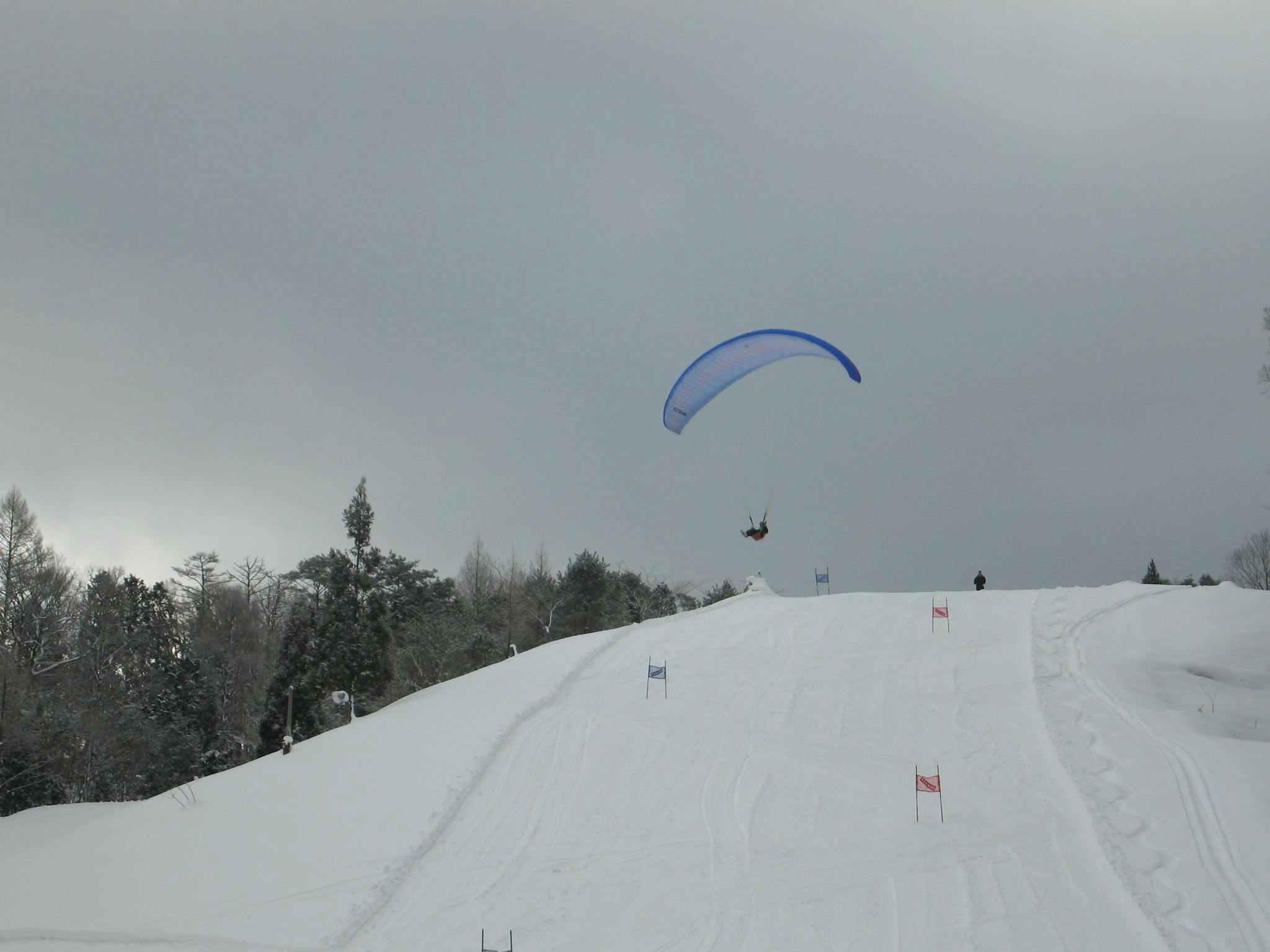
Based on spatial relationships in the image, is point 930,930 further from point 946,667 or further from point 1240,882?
point 946,667

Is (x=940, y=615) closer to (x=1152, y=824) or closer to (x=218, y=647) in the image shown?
(x=1152, y=824)

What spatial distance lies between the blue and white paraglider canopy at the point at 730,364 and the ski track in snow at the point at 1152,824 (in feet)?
31.5

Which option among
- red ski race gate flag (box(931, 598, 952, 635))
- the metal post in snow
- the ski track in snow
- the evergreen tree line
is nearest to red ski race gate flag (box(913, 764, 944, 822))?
the metal post in snow

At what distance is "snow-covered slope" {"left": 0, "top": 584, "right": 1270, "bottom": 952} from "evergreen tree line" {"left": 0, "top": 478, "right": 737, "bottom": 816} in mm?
15495

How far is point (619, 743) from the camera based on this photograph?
19.5 meters

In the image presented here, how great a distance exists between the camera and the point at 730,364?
1010 inches

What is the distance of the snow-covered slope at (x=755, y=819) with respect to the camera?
12.3 m

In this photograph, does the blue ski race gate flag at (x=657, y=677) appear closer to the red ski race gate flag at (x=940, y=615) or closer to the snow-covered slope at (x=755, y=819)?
the snow-covered slope at (x=755, y=819)

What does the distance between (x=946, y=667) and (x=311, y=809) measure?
14.6 metres

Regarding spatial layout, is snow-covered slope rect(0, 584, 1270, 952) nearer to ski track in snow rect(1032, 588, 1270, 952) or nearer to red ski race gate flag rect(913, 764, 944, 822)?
ski track in snow rect(1032, 588, 1270, 952)

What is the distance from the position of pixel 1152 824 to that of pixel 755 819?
581 centimetres

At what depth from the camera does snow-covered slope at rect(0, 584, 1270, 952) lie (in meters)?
12.3

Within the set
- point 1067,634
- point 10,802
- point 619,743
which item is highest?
point 1067,634

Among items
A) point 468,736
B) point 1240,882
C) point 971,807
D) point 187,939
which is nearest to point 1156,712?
point 971,807
